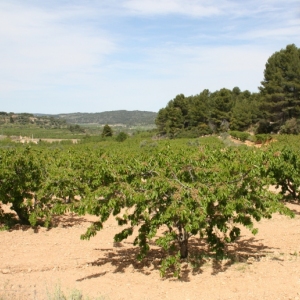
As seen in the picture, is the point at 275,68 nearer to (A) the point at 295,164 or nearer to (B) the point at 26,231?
(A) the point at 295,164

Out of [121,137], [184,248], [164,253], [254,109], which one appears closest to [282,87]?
[254,109]

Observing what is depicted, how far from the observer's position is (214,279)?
7.42 meters

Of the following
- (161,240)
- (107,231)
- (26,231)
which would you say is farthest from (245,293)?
(26,231)

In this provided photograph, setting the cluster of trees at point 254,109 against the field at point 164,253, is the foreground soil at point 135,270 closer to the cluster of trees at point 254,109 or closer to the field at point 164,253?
the field at point 164,253

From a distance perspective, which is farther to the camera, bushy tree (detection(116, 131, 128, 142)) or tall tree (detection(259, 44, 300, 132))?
bushy tree (detection(116, 131, 128, 142))

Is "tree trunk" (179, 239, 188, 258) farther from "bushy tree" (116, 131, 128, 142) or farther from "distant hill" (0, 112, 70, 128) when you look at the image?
"distant hill" (0, 112, 70, 128)

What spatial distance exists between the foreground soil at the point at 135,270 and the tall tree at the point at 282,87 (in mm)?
34444

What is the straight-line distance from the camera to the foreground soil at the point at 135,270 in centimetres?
689

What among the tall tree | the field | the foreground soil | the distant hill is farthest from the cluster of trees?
the distant hill

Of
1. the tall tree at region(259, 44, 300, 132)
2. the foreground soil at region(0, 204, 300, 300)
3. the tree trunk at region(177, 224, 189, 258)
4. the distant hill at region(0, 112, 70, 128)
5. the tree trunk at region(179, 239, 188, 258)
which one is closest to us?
the foreground soil at region(0, 204, 300, 300)

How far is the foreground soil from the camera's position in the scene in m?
6.89

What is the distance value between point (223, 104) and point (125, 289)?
176 ft

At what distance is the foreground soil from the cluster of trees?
3487cm

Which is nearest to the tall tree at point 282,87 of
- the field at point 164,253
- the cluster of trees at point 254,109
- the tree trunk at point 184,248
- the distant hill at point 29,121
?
the cluster of trees at point 254,109
